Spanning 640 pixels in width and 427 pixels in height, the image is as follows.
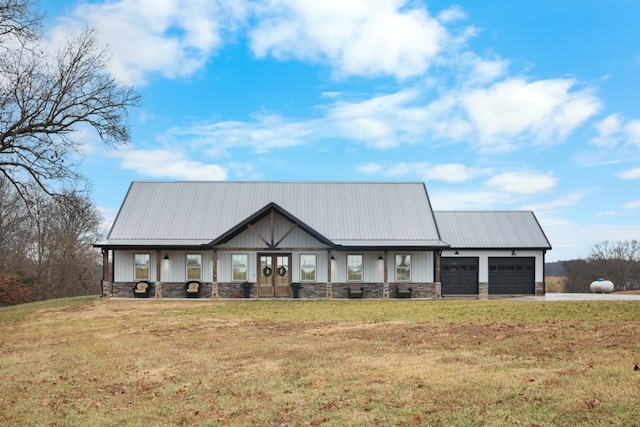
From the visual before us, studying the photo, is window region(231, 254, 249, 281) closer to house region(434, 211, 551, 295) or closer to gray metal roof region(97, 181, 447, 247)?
gray metal roof region(97, 181, 447, 247)

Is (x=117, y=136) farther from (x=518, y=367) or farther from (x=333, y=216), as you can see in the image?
(x=518, y=367)

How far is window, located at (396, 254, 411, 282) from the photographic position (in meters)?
31.5

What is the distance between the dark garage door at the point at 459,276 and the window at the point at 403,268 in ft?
10.8

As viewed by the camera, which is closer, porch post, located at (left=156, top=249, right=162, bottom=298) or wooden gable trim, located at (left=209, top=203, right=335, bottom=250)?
wooden gable trim, located at (left=209, top=203, right=335, bottom=250)

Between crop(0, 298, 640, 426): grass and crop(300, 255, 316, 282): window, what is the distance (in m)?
11.3

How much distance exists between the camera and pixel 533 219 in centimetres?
3678

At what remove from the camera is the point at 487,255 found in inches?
1347

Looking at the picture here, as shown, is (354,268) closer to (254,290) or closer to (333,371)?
(254,290)

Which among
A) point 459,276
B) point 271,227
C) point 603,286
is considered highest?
point 271,227

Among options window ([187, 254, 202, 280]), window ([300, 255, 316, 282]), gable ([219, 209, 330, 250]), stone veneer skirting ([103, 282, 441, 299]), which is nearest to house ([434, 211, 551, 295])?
stone veneer skirting ([103, 282, 441, 299])

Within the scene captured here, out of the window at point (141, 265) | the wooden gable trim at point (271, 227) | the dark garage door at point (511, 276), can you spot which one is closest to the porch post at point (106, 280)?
the window at point (141, 265)

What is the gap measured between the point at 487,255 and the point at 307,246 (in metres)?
10.9

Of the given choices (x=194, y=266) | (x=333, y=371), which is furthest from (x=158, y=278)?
(x=333, y=371)

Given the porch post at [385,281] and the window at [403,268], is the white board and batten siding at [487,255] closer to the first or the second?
the window at [403,268]
